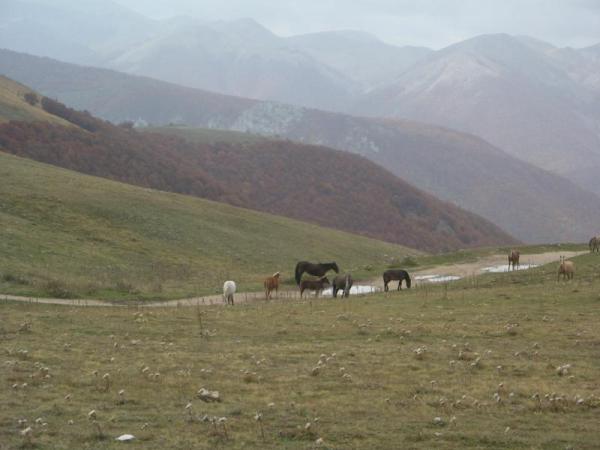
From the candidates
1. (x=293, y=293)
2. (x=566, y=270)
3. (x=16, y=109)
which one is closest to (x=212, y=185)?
(x=16, y=109)

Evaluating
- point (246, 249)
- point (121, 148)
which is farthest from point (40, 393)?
point (121, 148)

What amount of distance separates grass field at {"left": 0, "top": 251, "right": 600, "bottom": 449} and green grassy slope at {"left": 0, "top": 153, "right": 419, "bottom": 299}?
39.2 feet

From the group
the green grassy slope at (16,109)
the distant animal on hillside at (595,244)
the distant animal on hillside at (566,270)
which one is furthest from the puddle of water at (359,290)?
the green grassy slope at (16,109)

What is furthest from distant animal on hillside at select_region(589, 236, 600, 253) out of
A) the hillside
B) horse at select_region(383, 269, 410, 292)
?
the hillside

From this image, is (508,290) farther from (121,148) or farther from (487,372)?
(121,148)

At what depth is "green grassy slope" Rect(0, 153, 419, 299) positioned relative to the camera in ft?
133

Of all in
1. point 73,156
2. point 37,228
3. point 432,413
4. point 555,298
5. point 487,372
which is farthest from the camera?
point 73,156

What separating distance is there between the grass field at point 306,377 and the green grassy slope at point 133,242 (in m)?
12.0

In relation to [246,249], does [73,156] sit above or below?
above

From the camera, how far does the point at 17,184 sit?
62.3 metres

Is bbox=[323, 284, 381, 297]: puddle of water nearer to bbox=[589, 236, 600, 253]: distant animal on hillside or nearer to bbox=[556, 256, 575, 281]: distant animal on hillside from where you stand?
bbox=[556, 256, 575, 281]: distant animal on hillside

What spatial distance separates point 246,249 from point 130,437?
51.9 meters

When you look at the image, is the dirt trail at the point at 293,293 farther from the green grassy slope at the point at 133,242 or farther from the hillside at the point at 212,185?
the hillside at the point at 212,185

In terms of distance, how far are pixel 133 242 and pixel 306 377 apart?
41.5 meters
